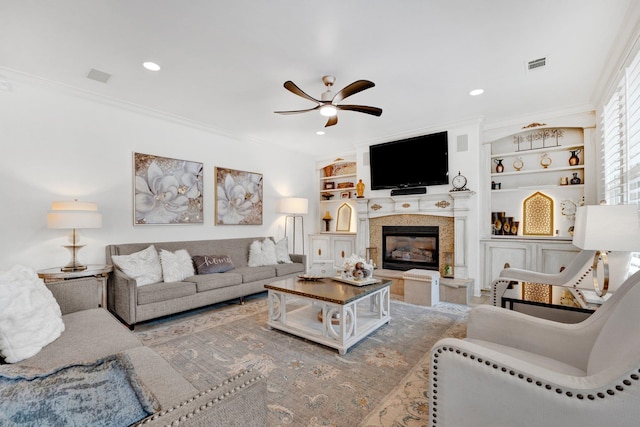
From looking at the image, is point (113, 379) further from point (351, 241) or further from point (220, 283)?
point (351, 241)

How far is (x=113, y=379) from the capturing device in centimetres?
78

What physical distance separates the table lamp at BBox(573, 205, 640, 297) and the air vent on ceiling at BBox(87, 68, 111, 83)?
14.6 ft

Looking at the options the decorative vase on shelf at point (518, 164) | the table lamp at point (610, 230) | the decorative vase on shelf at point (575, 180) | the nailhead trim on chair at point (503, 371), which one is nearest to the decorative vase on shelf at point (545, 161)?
the decorative vase on shelf at point (518, 164)

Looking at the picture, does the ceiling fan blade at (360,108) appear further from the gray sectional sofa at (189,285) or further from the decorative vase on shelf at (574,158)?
the decorative vase on shelf at (574,158)

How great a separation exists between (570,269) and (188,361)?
3515 mm

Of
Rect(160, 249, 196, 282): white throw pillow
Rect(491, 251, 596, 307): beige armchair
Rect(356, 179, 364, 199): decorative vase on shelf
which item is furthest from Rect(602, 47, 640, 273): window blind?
Rect(160, 249, 196, 282): white throw pillow

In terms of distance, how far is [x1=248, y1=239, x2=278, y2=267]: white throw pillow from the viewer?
4695mm

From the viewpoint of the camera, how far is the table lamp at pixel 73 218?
2871 millimetres

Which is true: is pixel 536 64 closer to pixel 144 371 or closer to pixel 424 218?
pixel 424 218

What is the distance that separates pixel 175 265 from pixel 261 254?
140 centimetres

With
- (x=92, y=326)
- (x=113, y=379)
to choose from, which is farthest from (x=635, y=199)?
(x=92, y=326)

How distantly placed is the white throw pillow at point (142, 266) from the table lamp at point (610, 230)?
161 inches

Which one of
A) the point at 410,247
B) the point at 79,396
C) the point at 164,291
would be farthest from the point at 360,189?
the point at 79,396

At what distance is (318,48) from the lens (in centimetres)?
254
